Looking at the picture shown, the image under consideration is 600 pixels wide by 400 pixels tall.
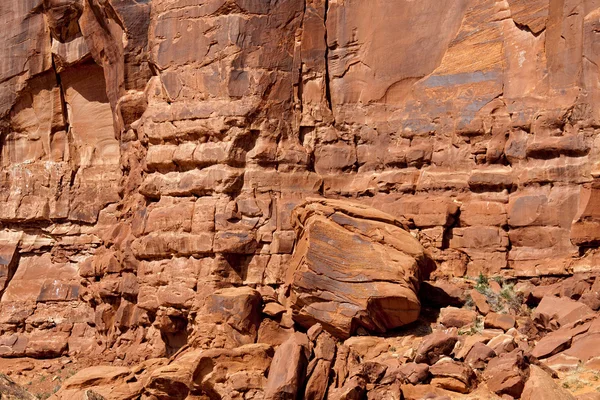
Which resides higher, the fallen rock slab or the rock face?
the rock face

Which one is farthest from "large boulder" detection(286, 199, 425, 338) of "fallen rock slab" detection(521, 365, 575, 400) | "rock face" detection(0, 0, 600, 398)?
"fallen rock slab" detection(521, 365, 575, 400)

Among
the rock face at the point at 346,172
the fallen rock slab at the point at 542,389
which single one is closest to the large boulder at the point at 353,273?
the rock face at the point at 346,172

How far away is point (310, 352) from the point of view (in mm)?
16406

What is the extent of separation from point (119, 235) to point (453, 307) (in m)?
8.81

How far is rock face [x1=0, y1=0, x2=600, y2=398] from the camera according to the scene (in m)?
17.9

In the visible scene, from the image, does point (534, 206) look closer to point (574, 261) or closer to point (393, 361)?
point (574, 261)

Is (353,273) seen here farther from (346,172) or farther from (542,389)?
(542,389)

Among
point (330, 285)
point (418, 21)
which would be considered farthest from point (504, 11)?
point (330, 285)

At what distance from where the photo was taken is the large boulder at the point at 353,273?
1744 centimetres

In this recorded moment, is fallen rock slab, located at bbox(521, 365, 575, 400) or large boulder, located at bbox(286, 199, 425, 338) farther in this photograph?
large boulder, located at bbox(286, 199, 425, 338)

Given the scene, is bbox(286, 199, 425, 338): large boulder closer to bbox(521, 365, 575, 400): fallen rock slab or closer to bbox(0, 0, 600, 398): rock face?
bbox(0, 0, 600, 398): rock face

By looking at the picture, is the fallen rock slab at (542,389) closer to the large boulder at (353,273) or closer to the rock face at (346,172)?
the rock face at (346,172)

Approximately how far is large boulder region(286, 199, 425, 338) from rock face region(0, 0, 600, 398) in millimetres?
27

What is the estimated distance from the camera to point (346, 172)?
68.9 ft
